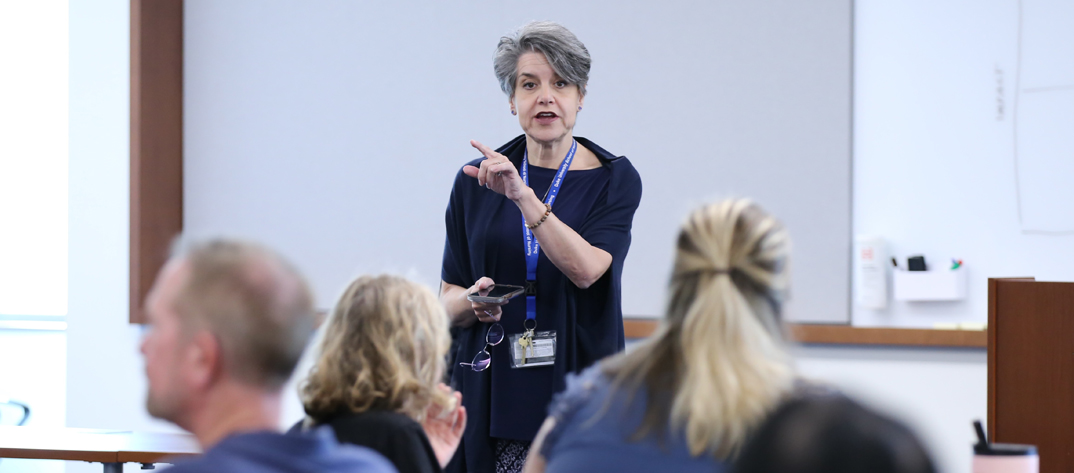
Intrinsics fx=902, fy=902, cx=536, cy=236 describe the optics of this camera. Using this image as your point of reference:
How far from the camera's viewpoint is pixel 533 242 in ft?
7.18

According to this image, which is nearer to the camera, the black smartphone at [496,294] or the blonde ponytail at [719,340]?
the blonde ponytail at [719,340]

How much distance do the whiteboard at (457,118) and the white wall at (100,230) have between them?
12.6 inches

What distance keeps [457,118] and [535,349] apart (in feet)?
7.13

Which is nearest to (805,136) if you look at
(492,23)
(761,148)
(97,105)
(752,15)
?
(761,148)

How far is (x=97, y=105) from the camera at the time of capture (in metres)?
4.42

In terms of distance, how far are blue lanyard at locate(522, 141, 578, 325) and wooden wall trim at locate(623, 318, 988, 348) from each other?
1.30 m

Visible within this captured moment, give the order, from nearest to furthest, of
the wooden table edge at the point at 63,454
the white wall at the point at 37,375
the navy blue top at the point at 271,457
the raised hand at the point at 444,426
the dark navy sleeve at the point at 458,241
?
the navy blue top at the point at 271,457 → the raised hand at the point at 444,426 → the dark navy sleeve at the point at 458,241 → the wooden table edge at the point at 63,454 → the white wall at the point at 37,375

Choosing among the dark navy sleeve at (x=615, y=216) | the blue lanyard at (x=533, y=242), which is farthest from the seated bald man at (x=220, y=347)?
the dark navy sleeve at (x=615, y=216)

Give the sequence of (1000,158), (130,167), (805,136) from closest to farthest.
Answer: (1000,158), (805,136), (130,167)

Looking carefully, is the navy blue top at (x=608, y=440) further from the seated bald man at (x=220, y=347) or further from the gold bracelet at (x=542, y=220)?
the gold bracelet at (x=542, y=220)

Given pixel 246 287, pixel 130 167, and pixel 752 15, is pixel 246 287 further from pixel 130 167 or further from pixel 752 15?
pixel 130 167

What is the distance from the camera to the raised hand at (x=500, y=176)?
6.71 feet

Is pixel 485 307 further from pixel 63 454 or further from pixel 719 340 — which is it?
pixel 63 454

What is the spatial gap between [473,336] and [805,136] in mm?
2059
